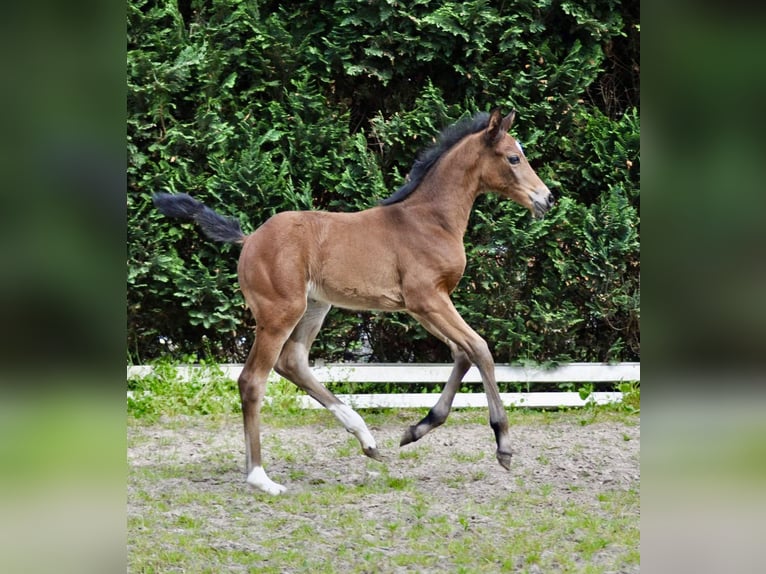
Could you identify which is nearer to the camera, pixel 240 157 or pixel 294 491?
pixel 294 491

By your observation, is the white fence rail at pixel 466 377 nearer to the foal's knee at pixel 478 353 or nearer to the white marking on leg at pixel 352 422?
the white marking on leg at pixel 352 422

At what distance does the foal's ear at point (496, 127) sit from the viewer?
4.99m

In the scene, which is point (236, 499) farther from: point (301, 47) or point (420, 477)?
point (301, 47)

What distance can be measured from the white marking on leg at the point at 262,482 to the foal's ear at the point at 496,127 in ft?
7.85

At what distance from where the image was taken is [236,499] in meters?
4.48

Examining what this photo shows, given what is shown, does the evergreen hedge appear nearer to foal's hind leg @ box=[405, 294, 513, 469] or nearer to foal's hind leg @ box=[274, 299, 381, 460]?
foal's hind leg @ box=[274, 299, 381, 460]

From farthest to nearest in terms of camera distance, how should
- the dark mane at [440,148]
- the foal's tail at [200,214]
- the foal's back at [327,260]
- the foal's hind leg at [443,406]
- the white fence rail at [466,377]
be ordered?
the white fence rail at [466,377]
the dark mane at [440,148]
the foal's hind leg at [443,406]
the foal's tail at [200,214]
the foal's back at [327,260]

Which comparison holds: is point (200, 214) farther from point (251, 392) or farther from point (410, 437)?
point (410, 437)

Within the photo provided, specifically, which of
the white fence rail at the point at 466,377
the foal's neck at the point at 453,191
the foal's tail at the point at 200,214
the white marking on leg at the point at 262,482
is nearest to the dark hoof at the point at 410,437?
the white marking on leg at the point at 262,482

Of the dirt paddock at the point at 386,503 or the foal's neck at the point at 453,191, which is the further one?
the foal's neck at the point at 453,191
